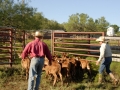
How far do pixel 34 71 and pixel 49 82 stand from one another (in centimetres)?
218

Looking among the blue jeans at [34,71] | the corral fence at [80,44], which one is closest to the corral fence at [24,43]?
the corral fence at [80,44]

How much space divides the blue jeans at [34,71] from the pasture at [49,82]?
1.24 metres

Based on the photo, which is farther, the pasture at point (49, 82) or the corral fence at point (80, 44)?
the corral fence at point (80, 44)

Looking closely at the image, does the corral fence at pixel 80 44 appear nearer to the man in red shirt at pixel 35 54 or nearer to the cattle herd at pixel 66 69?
the cattle herd at pixel 66 69

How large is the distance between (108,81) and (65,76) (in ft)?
5.63

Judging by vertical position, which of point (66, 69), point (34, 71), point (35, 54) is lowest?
point (66, 69)

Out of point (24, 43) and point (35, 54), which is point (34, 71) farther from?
point (24, 43)

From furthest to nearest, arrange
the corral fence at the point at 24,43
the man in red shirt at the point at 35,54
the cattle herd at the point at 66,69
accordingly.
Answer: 1. the corral fence at the point at 24,43
2. the cattle herd at the point at 66,69
3. the man in red shirt at the point at 35,54

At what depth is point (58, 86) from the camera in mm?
8352

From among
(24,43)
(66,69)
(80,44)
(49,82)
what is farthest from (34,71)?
(24,43)

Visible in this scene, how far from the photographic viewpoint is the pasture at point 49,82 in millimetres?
8141

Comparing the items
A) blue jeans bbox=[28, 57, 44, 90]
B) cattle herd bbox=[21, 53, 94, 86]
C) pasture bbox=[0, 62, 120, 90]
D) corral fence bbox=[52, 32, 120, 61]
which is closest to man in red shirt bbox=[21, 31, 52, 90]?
blue jeans bbox=[28, 57, 44, 90]

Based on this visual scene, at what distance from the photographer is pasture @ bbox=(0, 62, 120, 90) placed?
320 inches

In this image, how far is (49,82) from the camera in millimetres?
8867
